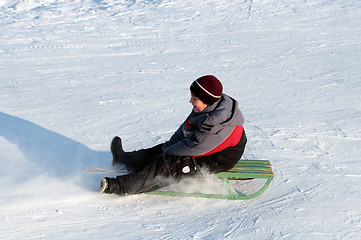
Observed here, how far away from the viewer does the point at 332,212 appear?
3.24 metres

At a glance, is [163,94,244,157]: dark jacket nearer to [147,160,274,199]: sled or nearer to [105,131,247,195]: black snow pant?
[105,131,247,195]: black snow pant

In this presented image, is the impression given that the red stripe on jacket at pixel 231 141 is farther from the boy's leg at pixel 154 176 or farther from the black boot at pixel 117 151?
the black boot at pixel 117 151

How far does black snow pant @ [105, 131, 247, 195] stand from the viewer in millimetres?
3293

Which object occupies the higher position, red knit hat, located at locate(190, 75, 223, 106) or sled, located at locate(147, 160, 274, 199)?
red knit hat, located at locate(190, 75, 223, 106)

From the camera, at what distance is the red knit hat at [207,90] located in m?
3.24

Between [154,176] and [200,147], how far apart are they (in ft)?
1.35

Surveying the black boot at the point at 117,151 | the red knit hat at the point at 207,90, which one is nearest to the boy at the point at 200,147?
the red knit hat at the point at 207,90

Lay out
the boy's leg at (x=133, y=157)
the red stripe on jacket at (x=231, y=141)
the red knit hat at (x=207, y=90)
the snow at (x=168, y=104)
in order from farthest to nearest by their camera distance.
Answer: the boy's leg at (x=133, y=157) → the red stripe on jacket at (x=231, y=141) → the red knit hat at (x=207, y=90) → the snow at (x=168, y=104)

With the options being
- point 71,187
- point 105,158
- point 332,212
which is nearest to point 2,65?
point 105,158

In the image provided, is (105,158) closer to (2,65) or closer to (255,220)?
(255,220)

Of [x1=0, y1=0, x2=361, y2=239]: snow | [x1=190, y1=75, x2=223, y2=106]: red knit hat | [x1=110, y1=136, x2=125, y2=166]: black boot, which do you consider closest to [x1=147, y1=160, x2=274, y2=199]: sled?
[x1=0, y1=0, x2=361, y2=239]: snow

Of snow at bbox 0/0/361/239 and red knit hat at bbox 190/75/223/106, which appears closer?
snow at bbox 0/0/361/239

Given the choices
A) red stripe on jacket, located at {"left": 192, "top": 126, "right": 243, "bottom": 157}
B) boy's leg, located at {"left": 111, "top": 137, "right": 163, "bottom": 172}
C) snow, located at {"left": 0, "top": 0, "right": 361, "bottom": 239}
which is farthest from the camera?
boy's leg, located at {"left": 111, "top": 137, "right": 163, "bottom": 172}

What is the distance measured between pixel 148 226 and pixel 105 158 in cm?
126
